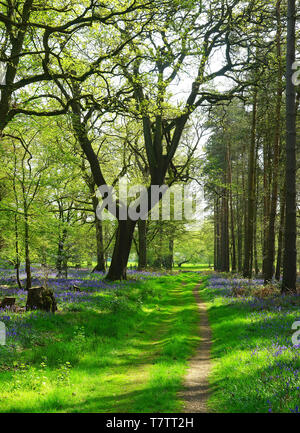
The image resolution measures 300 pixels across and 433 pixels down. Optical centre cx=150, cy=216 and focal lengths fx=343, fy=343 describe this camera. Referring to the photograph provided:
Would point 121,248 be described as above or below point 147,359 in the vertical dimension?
above

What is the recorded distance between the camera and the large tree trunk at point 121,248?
19.9 meters

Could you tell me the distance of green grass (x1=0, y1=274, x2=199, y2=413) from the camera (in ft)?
20.4

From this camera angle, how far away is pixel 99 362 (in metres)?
8.80

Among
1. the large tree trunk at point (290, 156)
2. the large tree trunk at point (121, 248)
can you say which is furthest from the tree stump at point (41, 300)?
the large tree trunk at point (290, 156)

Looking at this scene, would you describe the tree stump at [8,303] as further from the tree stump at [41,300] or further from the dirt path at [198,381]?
the dirt path at [198,381]

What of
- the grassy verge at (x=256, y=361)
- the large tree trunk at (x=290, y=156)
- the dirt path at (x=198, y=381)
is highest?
the large tree trunk at (x=290, y=156)

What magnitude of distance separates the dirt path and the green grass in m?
0.20

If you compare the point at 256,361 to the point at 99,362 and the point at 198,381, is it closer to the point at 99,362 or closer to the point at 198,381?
the point at 198,381

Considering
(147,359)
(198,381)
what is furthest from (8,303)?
(198,381)

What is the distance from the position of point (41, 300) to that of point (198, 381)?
6311 millimetres

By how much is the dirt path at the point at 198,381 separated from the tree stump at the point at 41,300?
5086 mm

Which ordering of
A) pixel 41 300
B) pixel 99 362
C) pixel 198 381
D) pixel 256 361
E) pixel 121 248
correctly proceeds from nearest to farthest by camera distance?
pixel 256 361 < pixel 198 381 < pixel 99 362 < pixel 41 300 < pixel 121 248

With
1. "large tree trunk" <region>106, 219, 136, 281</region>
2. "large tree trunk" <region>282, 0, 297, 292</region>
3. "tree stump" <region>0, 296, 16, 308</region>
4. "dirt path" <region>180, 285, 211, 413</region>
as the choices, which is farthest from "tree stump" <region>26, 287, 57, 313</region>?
"large tree trunk" <region>282, 0, 297, 292</region>

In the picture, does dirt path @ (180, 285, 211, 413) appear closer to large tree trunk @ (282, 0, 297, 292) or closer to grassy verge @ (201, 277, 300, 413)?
grassy verge @ (201, 277, 300, 413)
